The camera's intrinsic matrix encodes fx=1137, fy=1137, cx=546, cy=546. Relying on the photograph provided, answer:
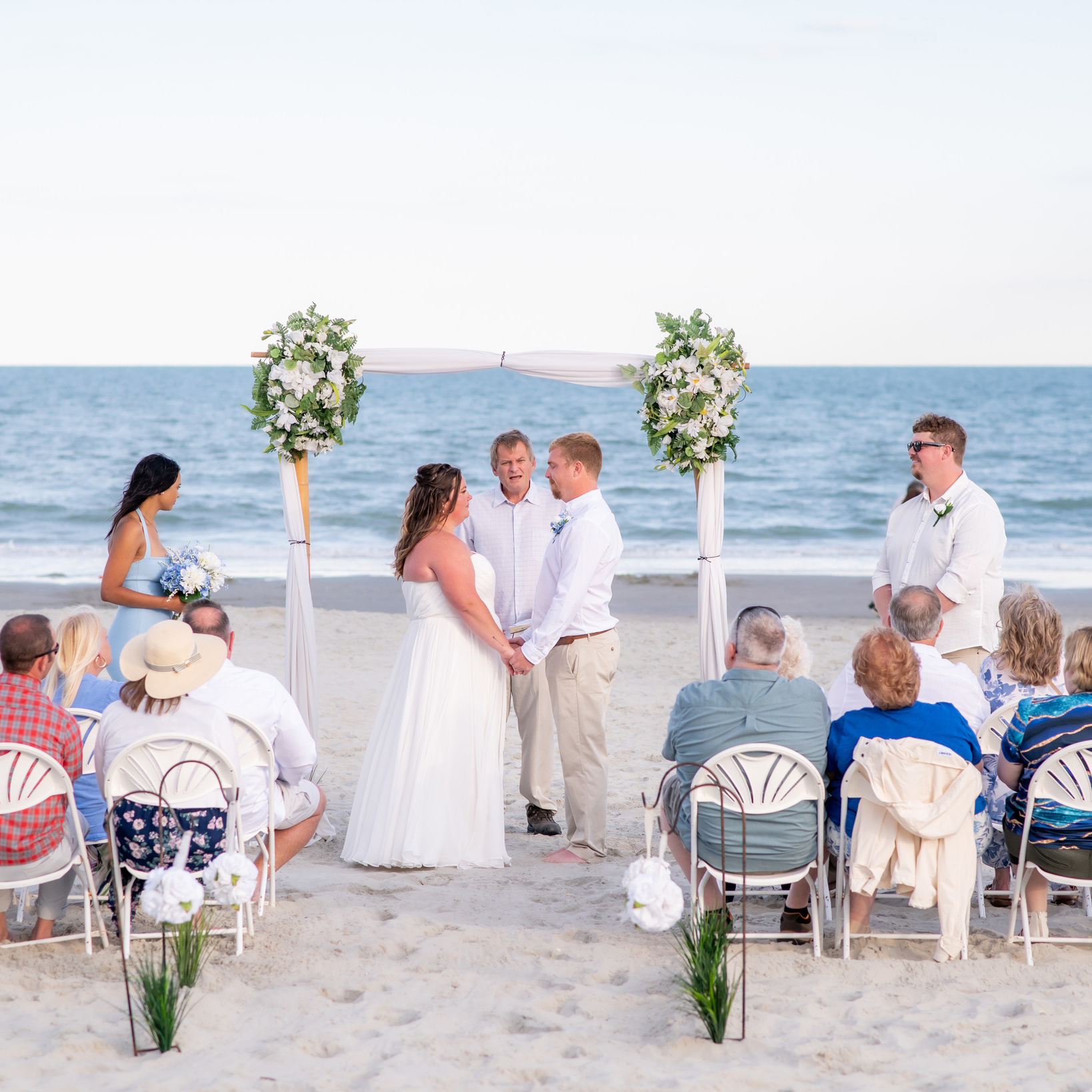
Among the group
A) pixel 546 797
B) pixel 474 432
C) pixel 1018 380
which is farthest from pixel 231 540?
pixel 1018 380

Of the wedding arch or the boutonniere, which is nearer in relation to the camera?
the boutonniere

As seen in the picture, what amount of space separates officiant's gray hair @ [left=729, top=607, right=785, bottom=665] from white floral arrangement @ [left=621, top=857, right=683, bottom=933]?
102 centimetres

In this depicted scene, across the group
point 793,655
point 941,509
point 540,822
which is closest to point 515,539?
point 540,822

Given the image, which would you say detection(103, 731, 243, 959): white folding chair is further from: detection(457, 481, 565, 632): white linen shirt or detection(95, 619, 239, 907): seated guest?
detection(457, 481, 565, 632): white linen shirt

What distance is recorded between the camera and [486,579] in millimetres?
5223

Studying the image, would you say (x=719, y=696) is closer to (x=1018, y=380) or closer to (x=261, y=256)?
(x=261, y=256)

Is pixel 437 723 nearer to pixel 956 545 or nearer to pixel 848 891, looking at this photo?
pixel 848 891

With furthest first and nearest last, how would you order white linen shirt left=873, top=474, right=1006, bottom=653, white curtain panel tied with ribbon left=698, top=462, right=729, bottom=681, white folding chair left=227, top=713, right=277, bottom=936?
1. white curtain panel tied with ribbon left=698, top=462, right=729, bottom=681
2. white linen shirt left=873, top=474, right=1006, bottom=653
3. white folding chair left=227, top=713, right=277, bottom=936

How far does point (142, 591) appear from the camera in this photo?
5770 mm

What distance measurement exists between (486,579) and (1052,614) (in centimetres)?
238

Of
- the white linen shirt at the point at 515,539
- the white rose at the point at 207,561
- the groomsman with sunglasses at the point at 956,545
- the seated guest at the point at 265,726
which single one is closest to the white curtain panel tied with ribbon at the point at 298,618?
the white rose at the point at 207,561

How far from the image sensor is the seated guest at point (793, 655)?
14.1 feet

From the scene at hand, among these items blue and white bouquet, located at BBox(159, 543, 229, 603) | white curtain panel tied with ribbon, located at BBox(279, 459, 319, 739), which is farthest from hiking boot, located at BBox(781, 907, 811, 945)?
blue and white bouquet, located at BBox(159, 543, 229, 603)

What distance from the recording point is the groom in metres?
5.21
